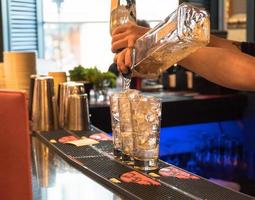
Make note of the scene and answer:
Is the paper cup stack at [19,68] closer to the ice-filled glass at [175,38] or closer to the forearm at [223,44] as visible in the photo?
the forearm at [223,44]

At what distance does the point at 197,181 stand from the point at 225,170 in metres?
1.49

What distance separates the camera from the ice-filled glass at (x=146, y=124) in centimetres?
116

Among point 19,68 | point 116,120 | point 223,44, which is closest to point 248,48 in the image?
point 223,44

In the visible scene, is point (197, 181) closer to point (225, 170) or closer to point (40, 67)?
point (225, 170)

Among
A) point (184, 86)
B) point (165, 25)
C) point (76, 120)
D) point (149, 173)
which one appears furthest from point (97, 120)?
point (165, 25)

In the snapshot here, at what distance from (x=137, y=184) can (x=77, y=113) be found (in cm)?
77

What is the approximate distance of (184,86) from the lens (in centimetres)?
378

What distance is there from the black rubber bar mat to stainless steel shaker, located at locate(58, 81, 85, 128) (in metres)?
0.35

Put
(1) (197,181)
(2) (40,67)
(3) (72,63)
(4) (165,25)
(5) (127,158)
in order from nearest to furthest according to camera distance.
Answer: (4) (165,25), (1) (197,181), (5) (127,158), (2) (40,67), (3) (72,63)

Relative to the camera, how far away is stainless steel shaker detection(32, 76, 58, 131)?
185 cm

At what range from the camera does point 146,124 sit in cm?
116

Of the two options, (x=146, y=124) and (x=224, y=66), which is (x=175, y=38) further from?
(x=224, y=66)

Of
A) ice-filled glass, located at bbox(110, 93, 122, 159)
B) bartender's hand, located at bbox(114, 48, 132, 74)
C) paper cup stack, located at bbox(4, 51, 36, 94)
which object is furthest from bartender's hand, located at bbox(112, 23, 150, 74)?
paper cup stack, located at bbox(4, 51, 36, 94)

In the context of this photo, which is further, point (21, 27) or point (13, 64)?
point (21, 27)
